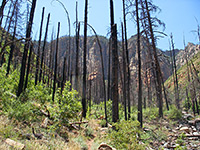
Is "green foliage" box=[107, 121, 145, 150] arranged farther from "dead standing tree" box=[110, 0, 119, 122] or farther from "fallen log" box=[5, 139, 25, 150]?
"dead standing tree" box=[110, 0, 119, 122]

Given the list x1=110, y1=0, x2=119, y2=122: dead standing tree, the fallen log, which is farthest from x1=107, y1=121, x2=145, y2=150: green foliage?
x1=110, y1=0, x2=119, y2=122: dead standing tree

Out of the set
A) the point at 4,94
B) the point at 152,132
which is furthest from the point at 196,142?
the point at 4,94

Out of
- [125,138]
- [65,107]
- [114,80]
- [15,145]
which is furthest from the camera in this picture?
[114,80]

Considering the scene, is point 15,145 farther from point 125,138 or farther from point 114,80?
point 114,80

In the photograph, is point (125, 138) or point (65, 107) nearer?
point (125, 138)

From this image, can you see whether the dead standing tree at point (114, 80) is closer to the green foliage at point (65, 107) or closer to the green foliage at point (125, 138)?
the green foliage at point (65, 107)

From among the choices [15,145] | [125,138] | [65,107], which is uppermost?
[65,107]

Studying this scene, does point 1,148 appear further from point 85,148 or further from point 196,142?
point 196,142

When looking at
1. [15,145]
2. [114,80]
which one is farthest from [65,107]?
[114,80]

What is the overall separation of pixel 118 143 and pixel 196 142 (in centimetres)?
586

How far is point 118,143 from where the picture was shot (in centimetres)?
550

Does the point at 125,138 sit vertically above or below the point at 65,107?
Answer: below

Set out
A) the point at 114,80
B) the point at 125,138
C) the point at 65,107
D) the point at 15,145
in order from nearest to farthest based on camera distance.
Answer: the point at 15,145, the point at 125,138, the point at 65,107, the point at 114,80

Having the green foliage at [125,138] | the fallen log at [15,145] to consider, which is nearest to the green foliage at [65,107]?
the green foliage at [125,138]
